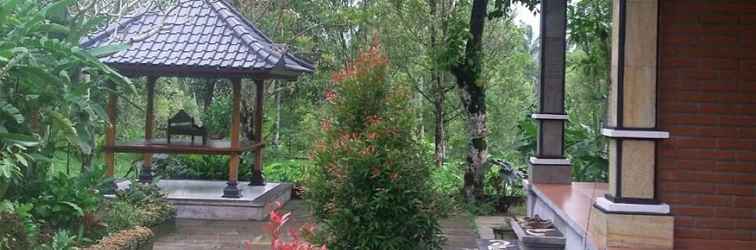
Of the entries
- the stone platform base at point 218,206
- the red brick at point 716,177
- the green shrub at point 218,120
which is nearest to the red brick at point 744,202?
the red brick at point 716,177

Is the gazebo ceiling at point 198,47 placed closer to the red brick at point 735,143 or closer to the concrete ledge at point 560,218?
the concrete ledge at point 560,218

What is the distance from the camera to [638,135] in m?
4.61

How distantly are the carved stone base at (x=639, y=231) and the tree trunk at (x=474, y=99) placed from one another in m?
6.65

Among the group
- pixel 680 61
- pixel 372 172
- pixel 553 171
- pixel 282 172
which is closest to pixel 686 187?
pixel 680 61

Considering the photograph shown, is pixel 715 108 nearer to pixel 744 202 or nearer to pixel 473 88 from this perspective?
pixel 744 202

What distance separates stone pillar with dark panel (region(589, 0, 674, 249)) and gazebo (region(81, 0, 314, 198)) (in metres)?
6.04

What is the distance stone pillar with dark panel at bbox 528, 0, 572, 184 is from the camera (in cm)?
855

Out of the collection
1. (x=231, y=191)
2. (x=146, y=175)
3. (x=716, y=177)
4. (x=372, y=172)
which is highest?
(x=716, y=177)

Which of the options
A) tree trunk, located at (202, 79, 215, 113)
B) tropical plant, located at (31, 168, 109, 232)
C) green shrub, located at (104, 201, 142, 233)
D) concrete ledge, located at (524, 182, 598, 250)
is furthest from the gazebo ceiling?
tree trunk, located at (202, 79, 215, 113)

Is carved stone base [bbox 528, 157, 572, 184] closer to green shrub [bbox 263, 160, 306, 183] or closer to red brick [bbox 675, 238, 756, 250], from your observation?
red brick [bbox 675, 238, 756, 250]

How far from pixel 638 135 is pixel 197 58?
6817 millimetres

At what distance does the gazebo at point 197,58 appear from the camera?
398 inches

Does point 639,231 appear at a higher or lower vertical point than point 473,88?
lower

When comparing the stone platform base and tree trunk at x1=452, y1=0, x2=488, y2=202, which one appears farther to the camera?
tree trunk at x1=452, y1=0, x2=488, y2=202
